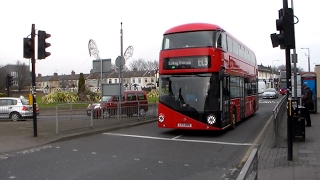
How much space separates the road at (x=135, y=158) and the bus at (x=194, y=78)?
0.78 metres

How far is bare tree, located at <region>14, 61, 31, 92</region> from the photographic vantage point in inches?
3042

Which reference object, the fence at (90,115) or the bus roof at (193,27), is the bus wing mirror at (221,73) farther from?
the fence at (90,115)

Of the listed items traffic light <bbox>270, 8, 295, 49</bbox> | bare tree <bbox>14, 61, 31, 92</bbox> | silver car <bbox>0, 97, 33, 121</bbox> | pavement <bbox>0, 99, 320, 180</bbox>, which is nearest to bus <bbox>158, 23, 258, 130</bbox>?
pavement <bbox>0, 99, 320, 180</bbox>

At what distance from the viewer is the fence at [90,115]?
1319 centimetres

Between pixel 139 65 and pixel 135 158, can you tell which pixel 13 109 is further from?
pixel 139 65

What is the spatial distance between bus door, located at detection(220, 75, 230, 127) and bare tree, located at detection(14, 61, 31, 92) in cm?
7031

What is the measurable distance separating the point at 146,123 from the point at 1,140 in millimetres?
7942

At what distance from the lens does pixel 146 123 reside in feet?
58.3

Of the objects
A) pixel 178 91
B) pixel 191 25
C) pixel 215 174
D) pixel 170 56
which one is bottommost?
pixel 215 174

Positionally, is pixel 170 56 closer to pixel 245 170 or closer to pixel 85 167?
pixel 85 167

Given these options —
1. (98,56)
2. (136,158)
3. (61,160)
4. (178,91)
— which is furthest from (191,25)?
(98,56)

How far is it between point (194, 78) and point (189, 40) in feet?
4.93

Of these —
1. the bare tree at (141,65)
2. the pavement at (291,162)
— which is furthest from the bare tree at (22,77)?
the pavement at (291,162)

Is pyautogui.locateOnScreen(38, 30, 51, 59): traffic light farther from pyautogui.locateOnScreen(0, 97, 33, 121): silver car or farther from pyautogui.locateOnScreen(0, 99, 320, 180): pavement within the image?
pyautogui.locateOnScreen(0, 97, 33, 121): silver car
